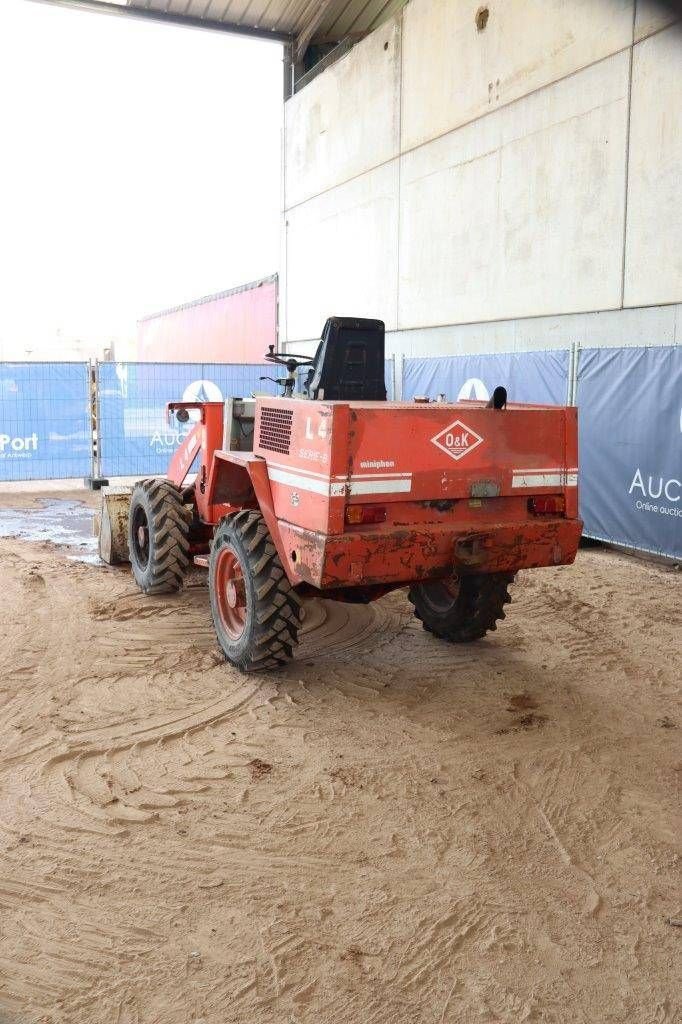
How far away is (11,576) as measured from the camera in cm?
826

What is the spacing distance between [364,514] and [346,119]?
43.9ft

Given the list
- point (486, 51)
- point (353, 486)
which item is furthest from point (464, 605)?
point (486, 51)

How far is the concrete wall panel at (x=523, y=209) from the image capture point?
10.0 m

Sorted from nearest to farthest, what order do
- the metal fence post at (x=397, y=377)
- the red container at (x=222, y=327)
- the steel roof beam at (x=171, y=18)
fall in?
the metal fence post at (x=397, y=377), the steel roof beam at (x=171, y=18), the red container at (x=222, y=327)

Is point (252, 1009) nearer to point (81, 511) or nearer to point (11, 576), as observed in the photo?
point (11, 576)

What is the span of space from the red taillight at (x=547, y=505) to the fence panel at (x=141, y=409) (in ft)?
33.3

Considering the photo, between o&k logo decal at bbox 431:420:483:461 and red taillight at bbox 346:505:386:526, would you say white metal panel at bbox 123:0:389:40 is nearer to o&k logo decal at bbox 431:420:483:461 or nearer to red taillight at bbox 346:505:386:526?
o&k logo decal at bbox 431:420:483:461

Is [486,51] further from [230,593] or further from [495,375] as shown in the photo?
[230,593]

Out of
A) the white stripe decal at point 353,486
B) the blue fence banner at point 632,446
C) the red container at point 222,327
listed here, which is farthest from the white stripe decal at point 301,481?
the red container at point 222,327

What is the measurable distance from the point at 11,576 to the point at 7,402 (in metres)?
6.56

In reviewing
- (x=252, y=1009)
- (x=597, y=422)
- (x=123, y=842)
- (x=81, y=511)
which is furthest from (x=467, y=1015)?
(x=81, y=511)

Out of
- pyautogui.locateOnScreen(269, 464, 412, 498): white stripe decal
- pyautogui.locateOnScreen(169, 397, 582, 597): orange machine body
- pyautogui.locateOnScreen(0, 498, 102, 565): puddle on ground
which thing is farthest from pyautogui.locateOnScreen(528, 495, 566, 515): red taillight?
pyautogui.locateOnScreen(0, 498, 102, 565): puddle on ground

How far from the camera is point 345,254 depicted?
53.5ft

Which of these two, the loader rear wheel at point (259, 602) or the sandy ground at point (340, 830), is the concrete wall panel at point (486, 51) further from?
the sandy ground at point (340, 830)
